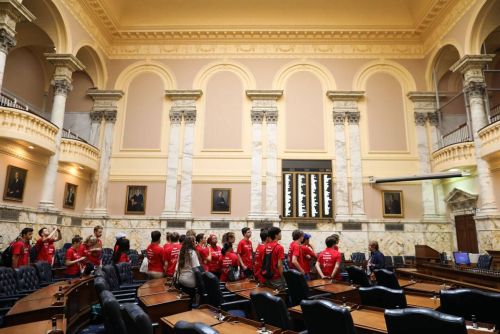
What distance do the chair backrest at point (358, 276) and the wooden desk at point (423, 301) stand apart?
1.15 m

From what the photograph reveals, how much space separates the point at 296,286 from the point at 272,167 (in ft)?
33.8

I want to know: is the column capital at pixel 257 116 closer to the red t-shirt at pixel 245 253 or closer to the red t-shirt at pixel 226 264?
the red t-shirt at pixel 245 253

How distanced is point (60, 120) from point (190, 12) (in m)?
8.21

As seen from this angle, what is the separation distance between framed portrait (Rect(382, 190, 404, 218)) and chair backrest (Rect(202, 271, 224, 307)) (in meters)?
11.9

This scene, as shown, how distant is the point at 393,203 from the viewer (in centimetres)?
1508

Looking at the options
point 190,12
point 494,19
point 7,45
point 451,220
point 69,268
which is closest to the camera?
point 69,268

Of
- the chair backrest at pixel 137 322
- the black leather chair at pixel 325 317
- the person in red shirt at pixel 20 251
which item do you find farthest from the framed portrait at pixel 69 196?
the black leather chair at pixel 325 317

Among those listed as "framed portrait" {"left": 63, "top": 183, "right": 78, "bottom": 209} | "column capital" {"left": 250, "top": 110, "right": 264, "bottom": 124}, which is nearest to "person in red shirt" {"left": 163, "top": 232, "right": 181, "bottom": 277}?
"framed portrait" {"left": 63, "top": 183, "right": 78, "bottom": 209}

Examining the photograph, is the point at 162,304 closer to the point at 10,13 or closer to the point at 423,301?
the point at 423,301

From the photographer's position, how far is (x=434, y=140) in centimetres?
1557

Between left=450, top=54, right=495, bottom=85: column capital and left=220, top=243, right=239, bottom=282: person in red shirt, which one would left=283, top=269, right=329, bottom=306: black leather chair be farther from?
left=450, top=54, right=495, bottom=85: column capital

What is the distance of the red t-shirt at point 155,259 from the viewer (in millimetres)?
6594

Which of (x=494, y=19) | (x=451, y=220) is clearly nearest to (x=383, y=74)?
(x=494, y=19)

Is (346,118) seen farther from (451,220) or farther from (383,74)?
(451,220)
